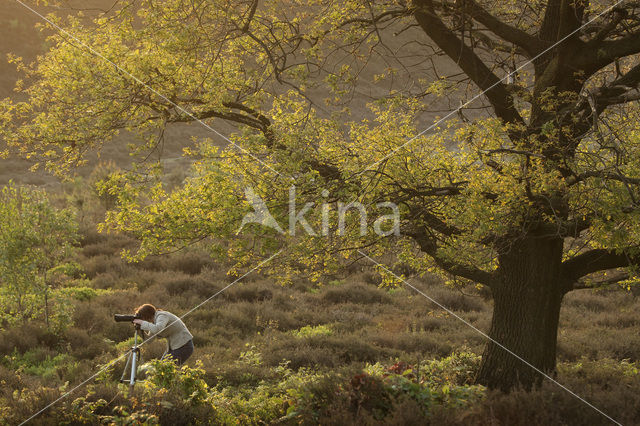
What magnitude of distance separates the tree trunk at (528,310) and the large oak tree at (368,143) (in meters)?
0.02

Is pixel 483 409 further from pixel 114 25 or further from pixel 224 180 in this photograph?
pixel 114 25

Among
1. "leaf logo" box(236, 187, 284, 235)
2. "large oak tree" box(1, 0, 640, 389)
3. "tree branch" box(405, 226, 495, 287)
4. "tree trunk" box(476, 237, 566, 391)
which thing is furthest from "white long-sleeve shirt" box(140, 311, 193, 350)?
"tree trunk" box(476, 237, 566, 391)

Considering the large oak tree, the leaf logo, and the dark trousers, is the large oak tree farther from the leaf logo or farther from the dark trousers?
the dark trousers

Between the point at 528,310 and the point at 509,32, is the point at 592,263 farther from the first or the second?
the point at 509,32

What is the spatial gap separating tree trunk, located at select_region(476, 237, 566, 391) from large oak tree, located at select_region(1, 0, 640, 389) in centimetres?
2

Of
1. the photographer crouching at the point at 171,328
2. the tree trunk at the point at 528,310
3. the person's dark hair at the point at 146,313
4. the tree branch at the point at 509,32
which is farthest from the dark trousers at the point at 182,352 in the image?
the tree branch at the point at 509,32

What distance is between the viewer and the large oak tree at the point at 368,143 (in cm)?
617

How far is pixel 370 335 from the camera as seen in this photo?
41.7 feet

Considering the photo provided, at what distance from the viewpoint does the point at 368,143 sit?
23.9 ft

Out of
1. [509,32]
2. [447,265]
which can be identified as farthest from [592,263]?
[509,32]

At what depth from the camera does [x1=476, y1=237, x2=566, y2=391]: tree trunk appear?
286 inches

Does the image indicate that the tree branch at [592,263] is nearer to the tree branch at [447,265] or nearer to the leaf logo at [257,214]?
the tree branch at [447,265]

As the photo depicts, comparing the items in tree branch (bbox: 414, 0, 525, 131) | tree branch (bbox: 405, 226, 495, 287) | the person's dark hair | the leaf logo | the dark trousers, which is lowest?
the dark trousers

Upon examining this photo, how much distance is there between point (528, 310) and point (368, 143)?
3.14 m
